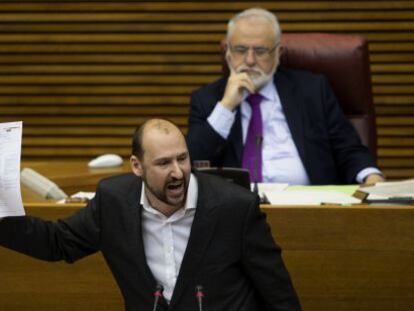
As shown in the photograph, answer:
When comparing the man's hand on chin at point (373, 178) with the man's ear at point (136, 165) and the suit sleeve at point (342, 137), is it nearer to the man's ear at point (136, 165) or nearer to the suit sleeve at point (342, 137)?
the suit sleeve at point (342, 137)

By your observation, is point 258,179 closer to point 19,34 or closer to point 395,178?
point 395,178

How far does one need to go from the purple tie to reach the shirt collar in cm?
125

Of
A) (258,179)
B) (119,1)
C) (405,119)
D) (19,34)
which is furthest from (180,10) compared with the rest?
A: (258,179)

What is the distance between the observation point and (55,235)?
234cm

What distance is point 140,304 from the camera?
2.30m

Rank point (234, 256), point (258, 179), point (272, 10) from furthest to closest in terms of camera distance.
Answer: point (272, 10), point (258, 179), point (234, 256)

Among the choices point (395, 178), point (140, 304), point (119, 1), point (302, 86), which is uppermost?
point (119, 1)

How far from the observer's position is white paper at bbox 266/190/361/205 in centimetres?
285

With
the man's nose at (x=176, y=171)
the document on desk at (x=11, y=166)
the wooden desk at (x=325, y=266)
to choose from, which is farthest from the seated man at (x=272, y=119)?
the document on desk at (x=11, y=166)

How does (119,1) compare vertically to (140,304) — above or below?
above

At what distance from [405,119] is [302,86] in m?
1.43

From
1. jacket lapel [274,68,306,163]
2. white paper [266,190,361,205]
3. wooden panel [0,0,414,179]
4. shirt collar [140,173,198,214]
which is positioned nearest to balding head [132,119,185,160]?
shirt collar [140,173,198,214]

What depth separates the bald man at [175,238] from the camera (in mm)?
2240

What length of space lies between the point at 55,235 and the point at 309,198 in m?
0.94
